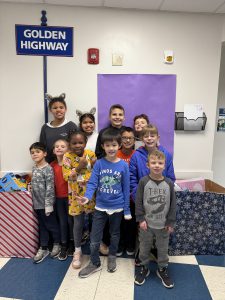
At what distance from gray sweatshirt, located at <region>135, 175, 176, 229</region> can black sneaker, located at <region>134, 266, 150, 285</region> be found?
1.21 ft

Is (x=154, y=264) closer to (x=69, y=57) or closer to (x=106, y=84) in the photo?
(x=106, y=84)

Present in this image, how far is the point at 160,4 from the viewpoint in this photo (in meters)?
2.23

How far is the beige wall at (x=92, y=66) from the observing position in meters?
2.33

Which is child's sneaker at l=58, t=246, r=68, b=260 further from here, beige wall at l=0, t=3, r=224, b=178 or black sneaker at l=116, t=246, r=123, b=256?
beige wall at l=0, t=3, r=224, b=178

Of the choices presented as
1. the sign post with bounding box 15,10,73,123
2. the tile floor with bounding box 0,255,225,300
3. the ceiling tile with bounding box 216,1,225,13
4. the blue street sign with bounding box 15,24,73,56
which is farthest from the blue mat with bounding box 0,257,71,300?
the ceiling tile with bounding box 216,1,225,13

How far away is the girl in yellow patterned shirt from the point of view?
74.0 inches

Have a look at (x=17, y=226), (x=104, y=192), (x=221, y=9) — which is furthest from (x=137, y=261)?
(x=221, y=9)

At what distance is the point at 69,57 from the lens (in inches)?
93.7

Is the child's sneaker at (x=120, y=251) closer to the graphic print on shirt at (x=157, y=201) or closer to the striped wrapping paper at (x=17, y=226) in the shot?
the graphic print on shirt at (x=157, y=201)

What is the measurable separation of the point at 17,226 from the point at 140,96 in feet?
5.51

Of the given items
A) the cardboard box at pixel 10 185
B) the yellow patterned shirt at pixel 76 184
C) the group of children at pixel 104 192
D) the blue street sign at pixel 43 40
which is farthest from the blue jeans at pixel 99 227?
the blue street sign at pixel 43 40

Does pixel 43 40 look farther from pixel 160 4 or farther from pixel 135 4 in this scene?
pixel 160 4

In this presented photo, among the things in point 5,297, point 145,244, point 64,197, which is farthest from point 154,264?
point 5,297

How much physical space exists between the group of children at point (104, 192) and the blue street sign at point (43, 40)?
0.53 meters
